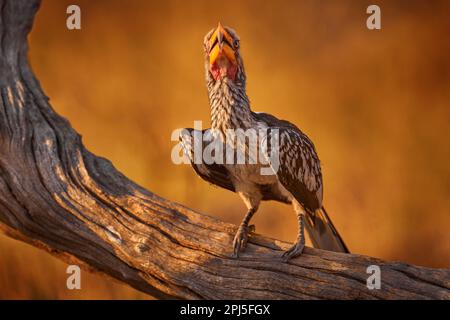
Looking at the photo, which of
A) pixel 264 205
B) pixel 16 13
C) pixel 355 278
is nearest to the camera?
pixel 355 278

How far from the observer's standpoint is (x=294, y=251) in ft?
6.27

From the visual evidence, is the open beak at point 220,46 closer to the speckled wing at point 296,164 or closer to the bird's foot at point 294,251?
the speckled wing at point 296,164

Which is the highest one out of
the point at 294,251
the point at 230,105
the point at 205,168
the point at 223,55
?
the point at 223,55

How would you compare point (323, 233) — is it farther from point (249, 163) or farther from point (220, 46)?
point (220, 46)

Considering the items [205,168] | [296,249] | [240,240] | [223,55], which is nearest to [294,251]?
[296,249]

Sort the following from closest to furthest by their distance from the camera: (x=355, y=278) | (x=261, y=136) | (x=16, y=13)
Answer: (x=355, y=278), (x=261, y=136), (x=16, y=13)

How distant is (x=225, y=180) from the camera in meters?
2.16

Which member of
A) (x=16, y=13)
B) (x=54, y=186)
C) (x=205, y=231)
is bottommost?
(x=205, y=231)

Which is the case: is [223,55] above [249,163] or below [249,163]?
above

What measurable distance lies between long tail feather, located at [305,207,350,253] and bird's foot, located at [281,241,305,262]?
0.70ft

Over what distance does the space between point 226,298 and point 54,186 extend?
2.37ft

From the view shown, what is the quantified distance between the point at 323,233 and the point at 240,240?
14.0 inches

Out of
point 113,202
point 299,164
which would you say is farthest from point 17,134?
point 299,164
